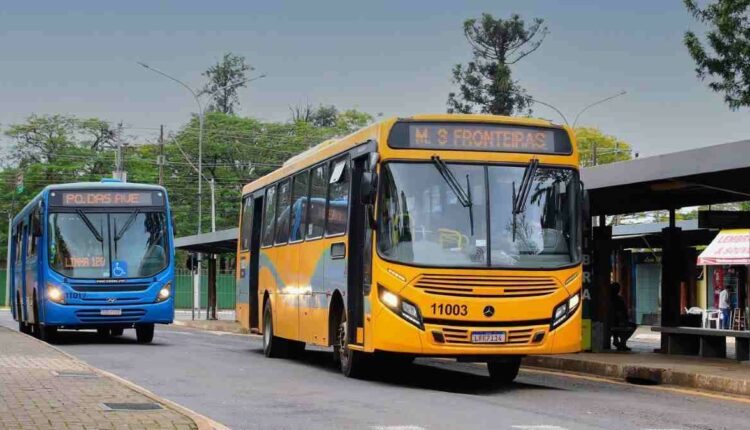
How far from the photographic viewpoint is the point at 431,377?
18.5 metres

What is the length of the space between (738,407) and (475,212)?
3.75m

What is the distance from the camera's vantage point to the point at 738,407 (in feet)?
46.0

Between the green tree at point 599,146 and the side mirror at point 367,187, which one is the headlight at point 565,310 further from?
the green tree at point 599,146

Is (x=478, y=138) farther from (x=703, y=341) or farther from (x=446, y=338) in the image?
(x=703, y=341)

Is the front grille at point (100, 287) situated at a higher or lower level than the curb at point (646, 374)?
higher

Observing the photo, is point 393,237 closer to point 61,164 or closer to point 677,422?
point 677,422

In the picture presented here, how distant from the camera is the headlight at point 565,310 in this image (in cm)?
1572

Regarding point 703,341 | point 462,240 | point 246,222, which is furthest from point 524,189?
point 246,222

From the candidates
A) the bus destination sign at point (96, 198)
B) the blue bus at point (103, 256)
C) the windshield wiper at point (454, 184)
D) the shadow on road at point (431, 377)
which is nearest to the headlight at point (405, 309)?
the shadow on road at point (431, 377)

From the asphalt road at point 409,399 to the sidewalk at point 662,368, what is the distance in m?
0.76

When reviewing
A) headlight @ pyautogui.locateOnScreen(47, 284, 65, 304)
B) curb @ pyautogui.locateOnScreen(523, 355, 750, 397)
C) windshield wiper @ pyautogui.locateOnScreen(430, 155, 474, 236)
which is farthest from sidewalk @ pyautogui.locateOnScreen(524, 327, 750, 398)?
headlight @ pyautogui.locateOnScreen(47, 284, 65, 304)

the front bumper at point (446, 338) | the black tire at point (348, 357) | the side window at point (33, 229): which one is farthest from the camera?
the side window at point (33, 229)

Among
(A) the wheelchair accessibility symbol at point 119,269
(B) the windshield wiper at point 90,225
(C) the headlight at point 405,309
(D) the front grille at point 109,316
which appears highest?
(B) the windshield wiper at point 90,225

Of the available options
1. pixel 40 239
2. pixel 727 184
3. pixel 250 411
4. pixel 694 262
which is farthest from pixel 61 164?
pixel 250 411
